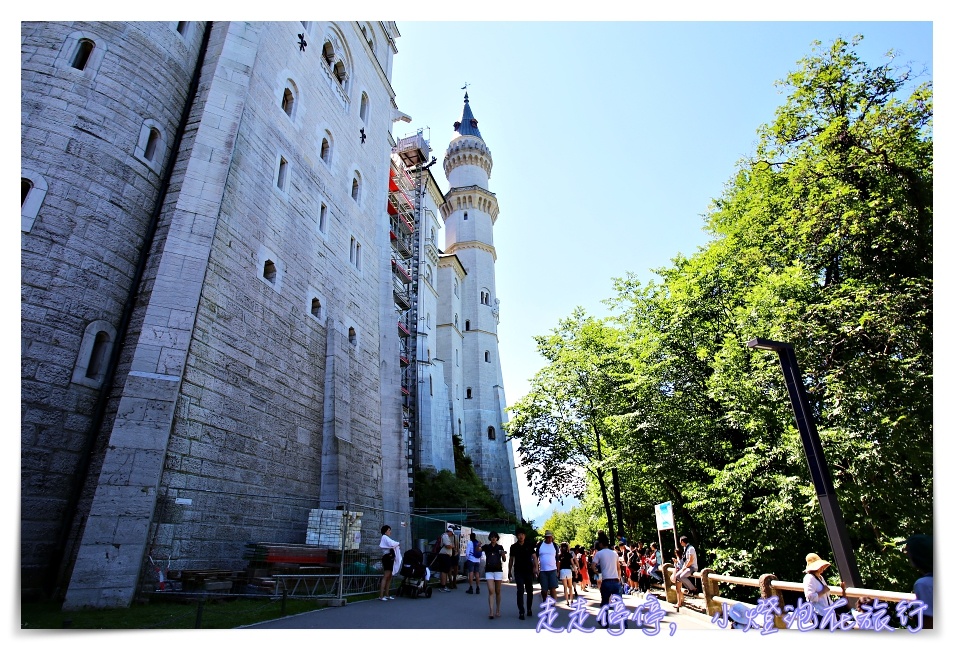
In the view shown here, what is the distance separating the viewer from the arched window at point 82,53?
13.1 meters

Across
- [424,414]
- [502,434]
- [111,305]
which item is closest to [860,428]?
[111,305]

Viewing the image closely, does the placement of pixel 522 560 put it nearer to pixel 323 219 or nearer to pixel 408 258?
pixel 323 219

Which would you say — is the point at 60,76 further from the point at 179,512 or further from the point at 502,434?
the point at 502,434

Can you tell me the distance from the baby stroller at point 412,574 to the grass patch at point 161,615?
2183 mm

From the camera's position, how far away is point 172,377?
11.2 m

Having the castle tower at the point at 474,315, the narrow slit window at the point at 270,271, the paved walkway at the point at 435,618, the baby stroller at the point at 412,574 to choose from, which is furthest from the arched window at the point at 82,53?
the castle tower at the point at 474,315

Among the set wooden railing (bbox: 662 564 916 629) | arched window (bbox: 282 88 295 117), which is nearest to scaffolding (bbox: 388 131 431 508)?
arched window (bbox: 282 88 295 117)

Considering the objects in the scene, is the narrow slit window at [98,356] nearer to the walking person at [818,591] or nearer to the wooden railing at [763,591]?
the wooden railing at [763,591]

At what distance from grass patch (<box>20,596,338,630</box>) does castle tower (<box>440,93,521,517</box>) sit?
3404 cm

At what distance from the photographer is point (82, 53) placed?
43.8ft

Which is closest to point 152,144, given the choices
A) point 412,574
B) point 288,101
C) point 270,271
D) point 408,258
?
point 270,271

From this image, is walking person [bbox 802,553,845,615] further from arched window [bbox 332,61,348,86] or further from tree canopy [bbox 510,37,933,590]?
arched window [bbox 332,61,348,86]

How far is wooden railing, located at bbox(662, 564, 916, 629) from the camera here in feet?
20.8
